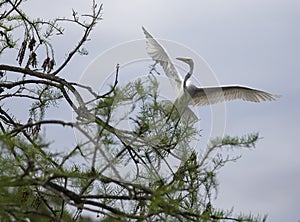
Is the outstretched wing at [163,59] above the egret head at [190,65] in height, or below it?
above

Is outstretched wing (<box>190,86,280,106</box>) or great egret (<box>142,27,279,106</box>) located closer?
great egret (<box>142,27,279,106</box>)

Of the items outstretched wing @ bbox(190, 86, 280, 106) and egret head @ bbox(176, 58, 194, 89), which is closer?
egret head @ bbox(176, 58, 194, 89)

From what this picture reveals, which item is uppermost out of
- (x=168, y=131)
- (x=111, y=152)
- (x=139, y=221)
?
(x=168, y=131)

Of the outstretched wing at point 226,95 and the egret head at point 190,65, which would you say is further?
the outstretched wing at point 226,95

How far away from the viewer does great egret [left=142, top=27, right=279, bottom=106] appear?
2201 millimetres

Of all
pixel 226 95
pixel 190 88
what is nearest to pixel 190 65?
pixel 190 88

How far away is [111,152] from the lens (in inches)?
65.2

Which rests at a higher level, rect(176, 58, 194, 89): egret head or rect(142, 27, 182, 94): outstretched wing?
rect(142, 27, 182, 94): outstretched wing

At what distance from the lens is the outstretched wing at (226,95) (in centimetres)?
231

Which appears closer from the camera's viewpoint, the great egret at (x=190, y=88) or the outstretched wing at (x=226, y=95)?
the great egret at (x=190, y=88)

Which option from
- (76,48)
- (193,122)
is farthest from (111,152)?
(76,48)

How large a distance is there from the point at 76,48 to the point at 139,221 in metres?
1.04

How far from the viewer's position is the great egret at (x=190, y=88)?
7.22 feet

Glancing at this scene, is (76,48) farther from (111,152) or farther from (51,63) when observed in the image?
(111,152)
